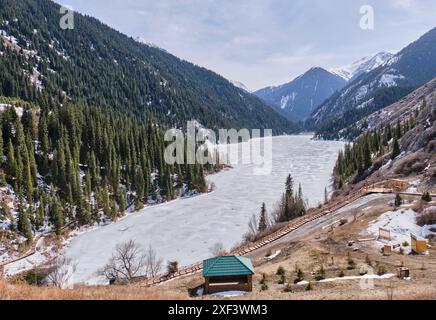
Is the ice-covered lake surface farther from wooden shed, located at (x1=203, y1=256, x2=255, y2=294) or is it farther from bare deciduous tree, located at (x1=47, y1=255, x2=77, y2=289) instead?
wooden shed, located at (x1=203, y1=256, x2=255, y2=294)

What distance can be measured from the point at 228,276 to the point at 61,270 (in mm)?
40048

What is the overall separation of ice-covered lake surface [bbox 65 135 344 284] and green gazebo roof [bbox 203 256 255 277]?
30.1m

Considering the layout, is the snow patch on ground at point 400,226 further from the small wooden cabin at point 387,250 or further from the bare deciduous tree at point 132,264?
the bare deciduous tree at point 132,264

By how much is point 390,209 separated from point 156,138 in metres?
102

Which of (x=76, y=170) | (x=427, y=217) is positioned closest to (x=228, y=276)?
(x=427, y=217)

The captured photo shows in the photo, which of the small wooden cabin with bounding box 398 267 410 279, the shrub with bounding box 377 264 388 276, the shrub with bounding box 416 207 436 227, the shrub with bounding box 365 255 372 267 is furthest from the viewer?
the shrub with bounding box 416 207 436 227

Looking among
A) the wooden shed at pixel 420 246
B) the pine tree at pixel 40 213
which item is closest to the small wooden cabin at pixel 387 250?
the wooden shed at pixel 420 246

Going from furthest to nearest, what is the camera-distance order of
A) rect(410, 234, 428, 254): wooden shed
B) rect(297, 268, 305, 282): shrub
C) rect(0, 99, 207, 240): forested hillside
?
1. rect(0, 99, 207, 240): forested hillside
2. rect(410, 234, 428, 254): wooden shed
3. rect(297, 268, 305, 282): shrub

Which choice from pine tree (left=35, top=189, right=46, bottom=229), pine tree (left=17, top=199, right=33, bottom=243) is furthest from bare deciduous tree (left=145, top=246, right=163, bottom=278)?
pine tree (left=35, top=189, right=46, bottom=229)

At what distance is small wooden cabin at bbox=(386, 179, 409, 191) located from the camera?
5672cm

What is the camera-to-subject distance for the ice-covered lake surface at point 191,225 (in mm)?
64312

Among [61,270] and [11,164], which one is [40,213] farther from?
[61,270]

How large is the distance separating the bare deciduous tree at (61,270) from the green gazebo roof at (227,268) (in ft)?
96.6
